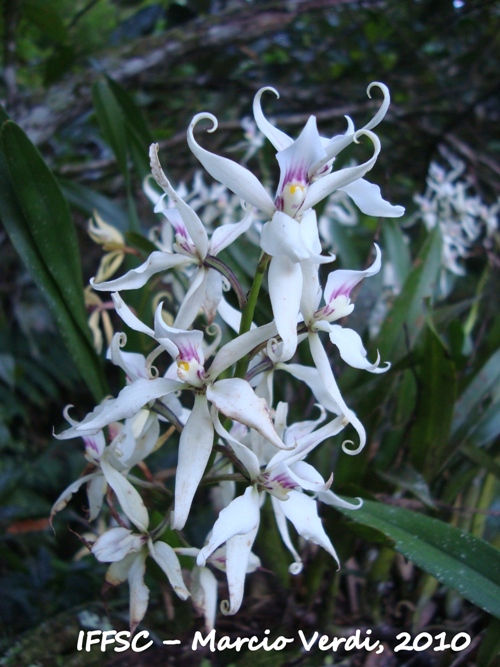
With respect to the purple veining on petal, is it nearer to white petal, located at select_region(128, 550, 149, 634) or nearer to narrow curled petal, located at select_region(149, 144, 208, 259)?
narrow curled petal, located at select_region(149, 144, 208, 259)

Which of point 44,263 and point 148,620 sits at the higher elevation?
point 44,263

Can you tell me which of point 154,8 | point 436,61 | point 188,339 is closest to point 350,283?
point 188,339

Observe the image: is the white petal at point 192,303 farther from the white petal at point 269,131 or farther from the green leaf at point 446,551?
the green leaf at point 446,551

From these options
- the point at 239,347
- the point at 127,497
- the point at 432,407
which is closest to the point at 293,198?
the point at 239,347

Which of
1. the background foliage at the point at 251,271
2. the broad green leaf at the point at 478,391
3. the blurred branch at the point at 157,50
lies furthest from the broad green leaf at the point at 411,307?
the blurred branch at the point at 157,50

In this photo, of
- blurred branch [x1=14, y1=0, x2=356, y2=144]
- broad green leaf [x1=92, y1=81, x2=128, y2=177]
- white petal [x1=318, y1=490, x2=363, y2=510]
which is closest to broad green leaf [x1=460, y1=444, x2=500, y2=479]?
white petal [x1=318, y1=490, x2=363, y2=510]

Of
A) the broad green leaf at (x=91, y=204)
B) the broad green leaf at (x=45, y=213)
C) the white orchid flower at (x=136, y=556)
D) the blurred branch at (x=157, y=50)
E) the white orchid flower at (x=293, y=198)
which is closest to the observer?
the white orchid flower at (x=293, y=198)

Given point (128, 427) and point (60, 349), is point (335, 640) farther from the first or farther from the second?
point (60, 349)
